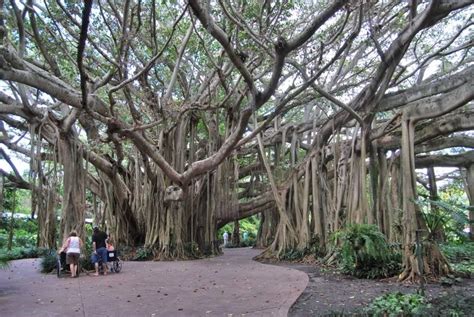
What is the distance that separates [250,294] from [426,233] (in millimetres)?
2806

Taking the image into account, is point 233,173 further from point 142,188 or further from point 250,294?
point 250,294

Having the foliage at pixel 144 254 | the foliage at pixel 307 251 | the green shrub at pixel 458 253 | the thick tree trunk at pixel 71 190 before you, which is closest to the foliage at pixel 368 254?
the green shrub at pixel 458 253

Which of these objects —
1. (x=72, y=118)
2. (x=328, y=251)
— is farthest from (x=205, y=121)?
(x=328, y=251)

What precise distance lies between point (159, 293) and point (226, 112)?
5.69 m

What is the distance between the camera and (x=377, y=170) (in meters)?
8.59

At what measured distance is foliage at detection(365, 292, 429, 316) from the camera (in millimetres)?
3395

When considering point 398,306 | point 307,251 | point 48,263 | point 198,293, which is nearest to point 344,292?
point 398,306

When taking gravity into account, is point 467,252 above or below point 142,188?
below

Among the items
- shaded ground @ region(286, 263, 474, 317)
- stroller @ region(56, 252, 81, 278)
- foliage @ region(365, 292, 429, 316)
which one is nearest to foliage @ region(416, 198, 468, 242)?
shaded ground @ region(286, 263, 474, 317)

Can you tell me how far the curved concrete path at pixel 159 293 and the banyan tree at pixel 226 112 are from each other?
1667 mm

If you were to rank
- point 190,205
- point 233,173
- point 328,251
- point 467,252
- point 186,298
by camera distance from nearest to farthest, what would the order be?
point 186,298 < point 467,252 < point 328,251 < point 190,205 < point 233,173

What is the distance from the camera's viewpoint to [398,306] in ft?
11.8

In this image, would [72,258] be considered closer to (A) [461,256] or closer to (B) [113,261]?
(B) [113,261]

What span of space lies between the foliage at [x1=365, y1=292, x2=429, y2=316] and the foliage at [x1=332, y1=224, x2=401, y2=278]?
7.03 feet
